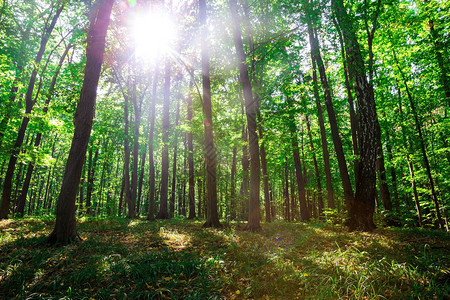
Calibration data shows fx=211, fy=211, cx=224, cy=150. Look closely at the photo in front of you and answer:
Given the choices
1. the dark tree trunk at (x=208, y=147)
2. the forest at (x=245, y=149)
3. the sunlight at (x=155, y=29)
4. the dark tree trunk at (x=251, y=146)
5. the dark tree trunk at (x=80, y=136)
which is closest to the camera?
the forest at (x=245, y=149)

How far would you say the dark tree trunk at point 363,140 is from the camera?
25.8 ft

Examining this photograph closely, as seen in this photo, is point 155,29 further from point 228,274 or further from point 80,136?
point 228,274

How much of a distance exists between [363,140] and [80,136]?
33.8ft

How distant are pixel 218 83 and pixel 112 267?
36.5 ft

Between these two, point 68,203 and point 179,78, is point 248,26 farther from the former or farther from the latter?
point 68,203

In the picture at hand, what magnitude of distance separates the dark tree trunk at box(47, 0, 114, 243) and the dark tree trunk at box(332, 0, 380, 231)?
8.77 meters

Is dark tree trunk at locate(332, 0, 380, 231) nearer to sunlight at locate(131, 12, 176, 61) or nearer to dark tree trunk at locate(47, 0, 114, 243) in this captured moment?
dark tree trunk at locate(47, 0, 114, 243)

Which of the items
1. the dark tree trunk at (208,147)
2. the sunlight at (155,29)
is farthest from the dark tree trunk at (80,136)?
the sunlight at (155,29)

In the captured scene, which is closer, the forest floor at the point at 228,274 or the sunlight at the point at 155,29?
the forest floor at the point at 228,274

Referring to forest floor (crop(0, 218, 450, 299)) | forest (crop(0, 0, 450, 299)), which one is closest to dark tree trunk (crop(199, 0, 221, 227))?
forest (crop(0, 0, 450, 299))

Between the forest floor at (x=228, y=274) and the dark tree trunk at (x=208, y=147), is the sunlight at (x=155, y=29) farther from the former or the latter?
the forest floor at (x=228, y=274)

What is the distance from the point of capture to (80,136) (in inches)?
278

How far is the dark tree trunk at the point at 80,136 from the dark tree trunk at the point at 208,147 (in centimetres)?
494

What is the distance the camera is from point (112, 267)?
428cm
